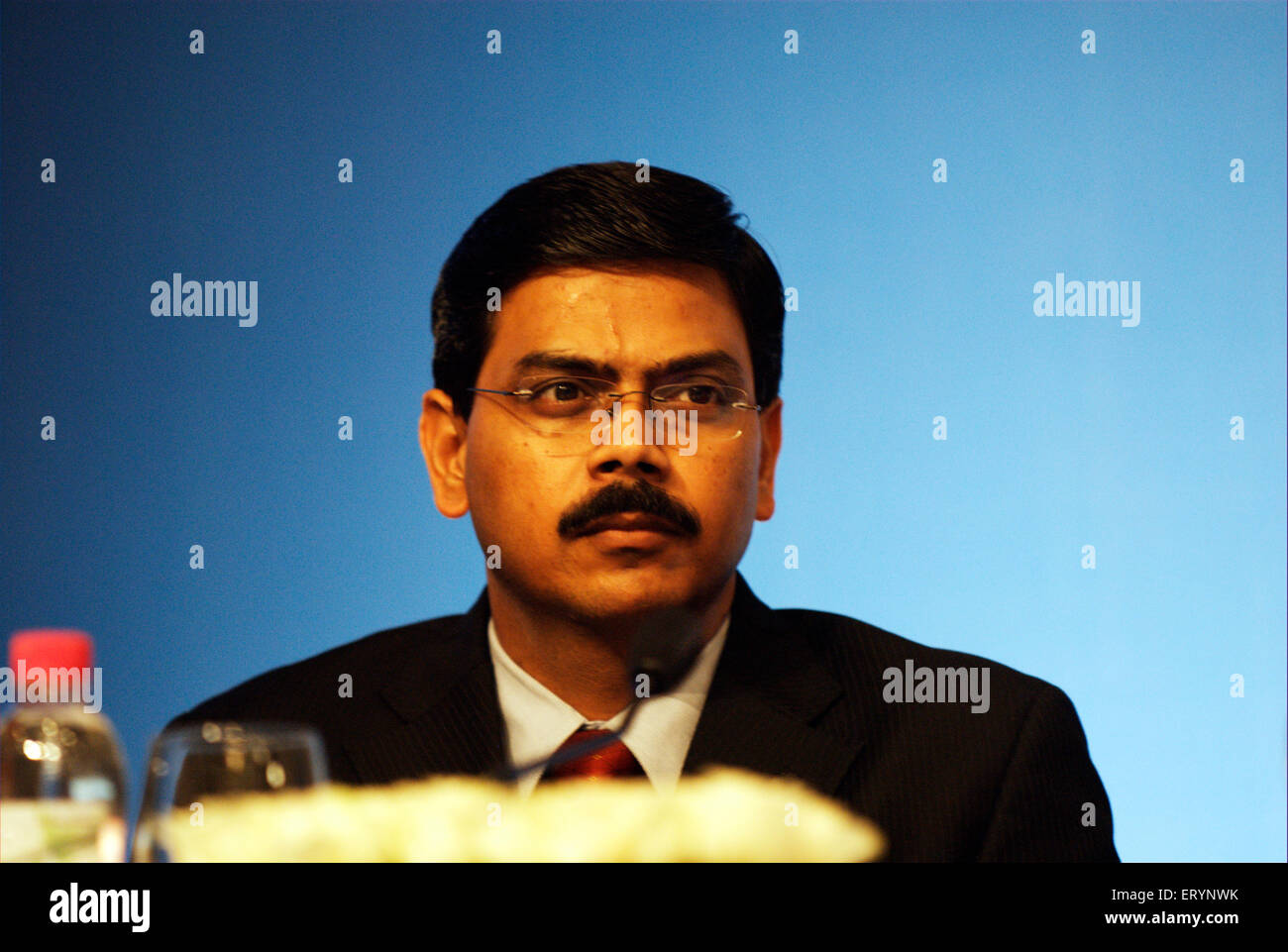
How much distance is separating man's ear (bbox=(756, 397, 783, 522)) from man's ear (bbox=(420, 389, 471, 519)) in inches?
19.4

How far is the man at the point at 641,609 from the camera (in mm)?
2031

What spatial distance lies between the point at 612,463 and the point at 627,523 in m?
0.10

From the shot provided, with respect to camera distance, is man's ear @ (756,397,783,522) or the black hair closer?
the black hair

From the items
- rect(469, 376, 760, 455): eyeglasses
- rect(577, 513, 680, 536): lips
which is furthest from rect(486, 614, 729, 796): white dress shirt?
rect(469, 376, 760, 455): eyeglasses

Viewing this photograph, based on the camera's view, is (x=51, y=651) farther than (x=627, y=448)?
No

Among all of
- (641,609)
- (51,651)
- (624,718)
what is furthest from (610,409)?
(51,651)

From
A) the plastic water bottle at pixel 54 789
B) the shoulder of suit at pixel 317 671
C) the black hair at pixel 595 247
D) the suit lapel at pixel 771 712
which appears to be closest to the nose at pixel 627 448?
the black hair at pixel 595 247

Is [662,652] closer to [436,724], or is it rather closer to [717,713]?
[717,713]

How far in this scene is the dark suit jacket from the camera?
2.00 meters

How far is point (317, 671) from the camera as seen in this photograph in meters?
2.25

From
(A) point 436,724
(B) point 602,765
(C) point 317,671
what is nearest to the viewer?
(B) point 602,765

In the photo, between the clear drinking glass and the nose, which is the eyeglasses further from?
the clear drinking glass

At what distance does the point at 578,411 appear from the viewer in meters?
2.08
